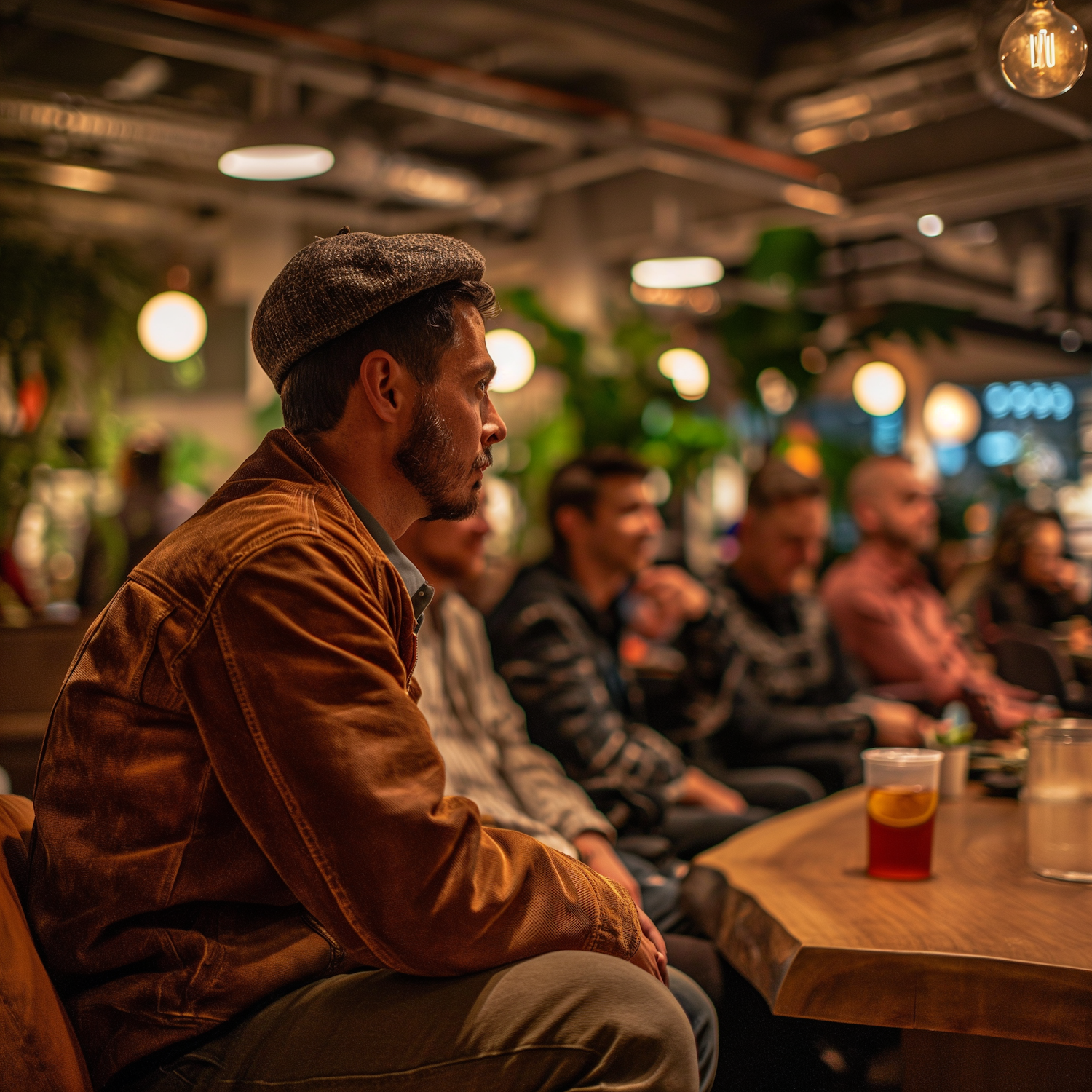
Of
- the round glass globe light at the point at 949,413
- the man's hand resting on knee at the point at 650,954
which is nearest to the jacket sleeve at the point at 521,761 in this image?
the man's hand resting on knee at the point at 650,954

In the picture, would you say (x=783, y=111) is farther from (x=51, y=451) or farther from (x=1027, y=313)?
(x=1027, y=313)

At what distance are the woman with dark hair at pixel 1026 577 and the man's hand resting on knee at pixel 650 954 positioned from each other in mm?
4273

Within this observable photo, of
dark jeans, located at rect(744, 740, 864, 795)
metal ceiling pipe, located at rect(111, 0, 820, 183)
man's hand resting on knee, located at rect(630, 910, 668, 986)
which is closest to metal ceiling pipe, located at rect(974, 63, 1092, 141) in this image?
metal ceiling pipe, located at rect(111, 0, 820, 183)

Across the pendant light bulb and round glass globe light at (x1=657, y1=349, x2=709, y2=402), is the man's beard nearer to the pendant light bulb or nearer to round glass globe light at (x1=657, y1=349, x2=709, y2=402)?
the pendant light bulb

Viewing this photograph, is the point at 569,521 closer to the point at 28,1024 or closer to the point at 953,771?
the point at 953,771

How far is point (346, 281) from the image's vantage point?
1.27 metres

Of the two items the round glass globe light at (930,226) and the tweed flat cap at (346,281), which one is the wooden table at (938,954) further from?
the round glass globe light at (930,226)

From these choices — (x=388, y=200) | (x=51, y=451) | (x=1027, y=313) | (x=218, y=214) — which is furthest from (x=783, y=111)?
(x=1027, y=313)

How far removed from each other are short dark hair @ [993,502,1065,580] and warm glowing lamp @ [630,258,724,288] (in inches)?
111

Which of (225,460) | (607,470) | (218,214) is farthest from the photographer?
(225,460)

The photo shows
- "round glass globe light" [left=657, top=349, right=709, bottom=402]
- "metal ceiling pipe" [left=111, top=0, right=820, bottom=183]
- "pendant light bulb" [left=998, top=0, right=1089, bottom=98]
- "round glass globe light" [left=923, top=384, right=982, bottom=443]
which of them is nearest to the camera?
"pendant light bulb" [left=998, top=0, right=1089, bottom=98]

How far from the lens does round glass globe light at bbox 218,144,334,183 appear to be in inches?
185

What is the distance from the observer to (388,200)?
26.8ft

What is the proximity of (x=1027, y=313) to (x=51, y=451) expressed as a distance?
1014 centimetres
